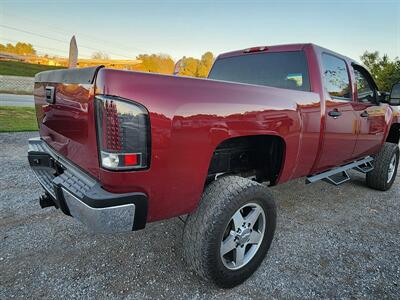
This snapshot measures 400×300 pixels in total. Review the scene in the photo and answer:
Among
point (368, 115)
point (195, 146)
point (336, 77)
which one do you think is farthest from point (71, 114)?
point (368, 115)

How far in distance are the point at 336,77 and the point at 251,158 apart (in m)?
1.44

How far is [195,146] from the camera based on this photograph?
1.69 metres

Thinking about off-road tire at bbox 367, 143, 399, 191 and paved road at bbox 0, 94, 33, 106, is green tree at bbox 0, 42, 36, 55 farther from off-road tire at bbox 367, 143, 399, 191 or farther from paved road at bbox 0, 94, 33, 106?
off-road tire at bbox 367, 143, 399, 191

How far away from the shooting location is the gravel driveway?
204 centimetres

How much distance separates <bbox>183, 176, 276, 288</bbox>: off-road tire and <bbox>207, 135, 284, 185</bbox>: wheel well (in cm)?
25

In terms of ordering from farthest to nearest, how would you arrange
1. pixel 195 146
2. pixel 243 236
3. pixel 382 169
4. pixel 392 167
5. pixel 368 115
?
pixel 392 167 → pixel 382 169 → pixel 368 115 → pixel 243 236 → pixel 195 146

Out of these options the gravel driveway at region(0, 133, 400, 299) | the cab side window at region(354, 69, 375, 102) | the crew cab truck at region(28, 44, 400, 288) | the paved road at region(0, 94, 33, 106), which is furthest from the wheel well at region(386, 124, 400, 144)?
the paved road at region(0, 94, 33, 106)

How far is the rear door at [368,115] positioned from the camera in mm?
3428

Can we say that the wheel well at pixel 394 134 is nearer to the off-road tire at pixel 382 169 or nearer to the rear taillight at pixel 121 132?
the off-road tire at pixel 382 169

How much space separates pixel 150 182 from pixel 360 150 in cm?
312

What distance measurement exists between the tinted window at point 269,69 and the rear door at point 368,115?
3.15 feet

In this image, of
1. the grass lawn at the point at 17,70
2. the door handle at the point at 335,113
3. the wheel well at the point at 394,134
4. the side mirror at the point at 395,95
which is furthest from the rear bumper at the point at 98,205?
the grass lawn at the point at 17,70

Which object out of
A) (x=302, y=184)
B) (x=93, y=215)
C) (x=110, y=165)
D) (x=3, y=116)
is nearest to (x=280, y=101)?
(x=110, y=165)

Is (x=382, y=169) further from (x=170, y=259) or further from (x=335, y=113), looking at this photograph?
(x=170, y=259)
